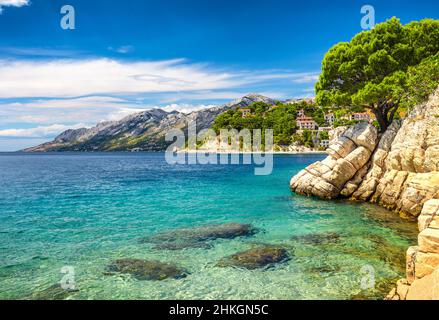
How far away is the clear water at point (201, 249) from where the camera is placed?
46.4 ft

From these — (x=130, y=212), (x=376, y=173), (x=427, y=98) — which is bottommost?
(x=130, y=212)

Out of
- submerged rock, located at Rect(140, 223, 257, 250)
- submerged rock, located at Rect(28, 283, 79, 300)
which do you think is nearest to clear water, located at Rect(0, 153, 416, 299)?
submerged rock, located at Rect(28, 283, 79, 300)

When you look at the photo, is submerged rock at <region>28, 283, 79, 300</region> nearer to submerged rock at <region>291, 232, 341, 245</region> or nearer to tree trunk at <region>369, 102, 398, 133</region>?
submerged rock at <region>291, 232, 341, 245</region>

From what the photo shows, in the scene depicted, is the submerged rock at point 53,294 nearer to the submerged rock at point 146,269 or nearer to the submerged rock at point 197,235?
the submerged rock at point 146,269

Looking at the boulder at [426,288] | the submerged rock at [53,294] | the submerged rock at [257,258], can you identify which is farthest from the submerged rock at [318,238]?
the submerged rock at [53,294]

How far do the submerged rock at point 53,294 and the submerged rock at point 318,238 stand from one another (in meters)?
14.0

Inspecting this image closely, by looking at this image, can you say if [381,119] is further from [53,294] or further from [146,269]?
[53,294]

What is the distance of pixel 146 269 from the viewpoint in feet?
53.8

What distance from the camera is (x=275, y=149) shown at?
176 metres

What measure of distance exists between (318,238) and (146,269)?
1191cm

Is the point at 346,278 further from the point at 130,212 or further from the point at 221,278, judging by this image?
the point at 130,212

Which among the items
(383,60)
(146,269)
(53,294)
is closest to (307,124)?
(383,60)
